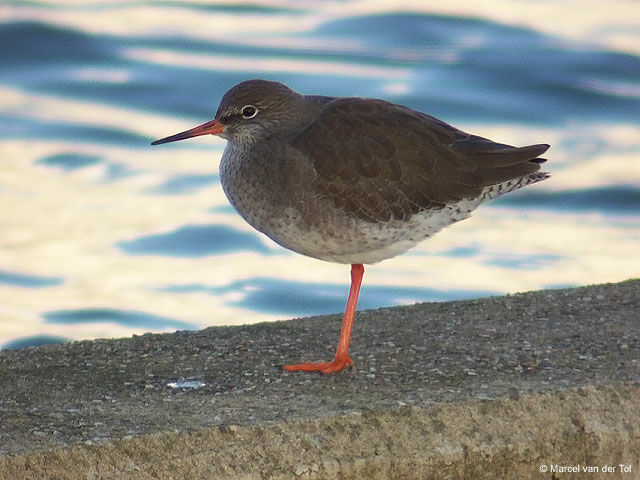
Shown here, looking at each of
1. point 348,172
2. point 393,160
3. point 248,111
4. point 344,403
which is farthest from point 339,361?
point 248,111

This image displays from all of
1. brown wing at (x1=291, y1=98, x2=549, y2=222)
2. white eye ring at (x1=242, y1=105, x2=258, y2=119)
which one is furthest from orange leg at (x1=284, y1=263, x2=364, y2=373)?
white eye ring at (x1=242, y1=105, x2=258, y2=119)

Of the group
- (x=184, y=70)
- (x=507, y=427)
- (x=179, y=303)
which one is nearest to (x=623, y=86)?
(x=184, y=70)

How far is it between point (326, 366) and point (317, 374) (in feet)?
0.23

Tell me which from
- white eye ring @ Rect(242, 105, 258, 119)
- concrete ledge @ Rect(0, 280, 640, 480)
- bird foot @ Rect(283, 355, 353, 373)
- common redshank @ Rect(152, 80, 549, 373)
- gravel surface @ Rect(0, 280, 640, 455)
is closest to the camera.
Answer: concrete ledge @ Rect(0, 280, 640, 480)

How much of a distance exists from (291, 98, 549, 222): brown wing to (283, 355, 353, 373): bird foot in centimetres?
83

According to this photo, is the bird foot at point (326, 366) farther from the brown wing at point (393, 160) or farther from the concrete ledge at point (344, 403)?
the brown wing at point (393, 160)

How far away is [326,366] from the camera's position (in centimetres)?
654

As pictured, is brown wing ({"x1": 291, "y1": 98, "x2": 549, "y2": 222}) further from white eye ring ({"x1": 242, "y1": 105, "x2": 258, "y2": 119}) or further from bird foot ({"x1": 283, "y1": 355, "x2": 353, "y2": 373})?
bird foot ({"x1": 283, "y1": 355, "x2": 353, "y2": 373})

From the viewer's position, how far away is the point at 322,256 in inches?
273

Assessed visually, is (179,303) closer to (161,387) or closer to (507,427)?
(161,387)

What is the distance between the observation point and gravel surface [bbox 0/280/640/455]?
575cm

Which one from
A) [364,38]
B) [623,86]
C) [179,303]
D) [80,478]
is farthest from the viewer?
[364,38]

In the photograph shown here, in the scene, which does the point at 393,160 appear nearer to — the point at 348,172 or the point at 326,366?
the point at 348,172

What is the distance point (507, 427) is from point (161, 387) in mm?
1839
